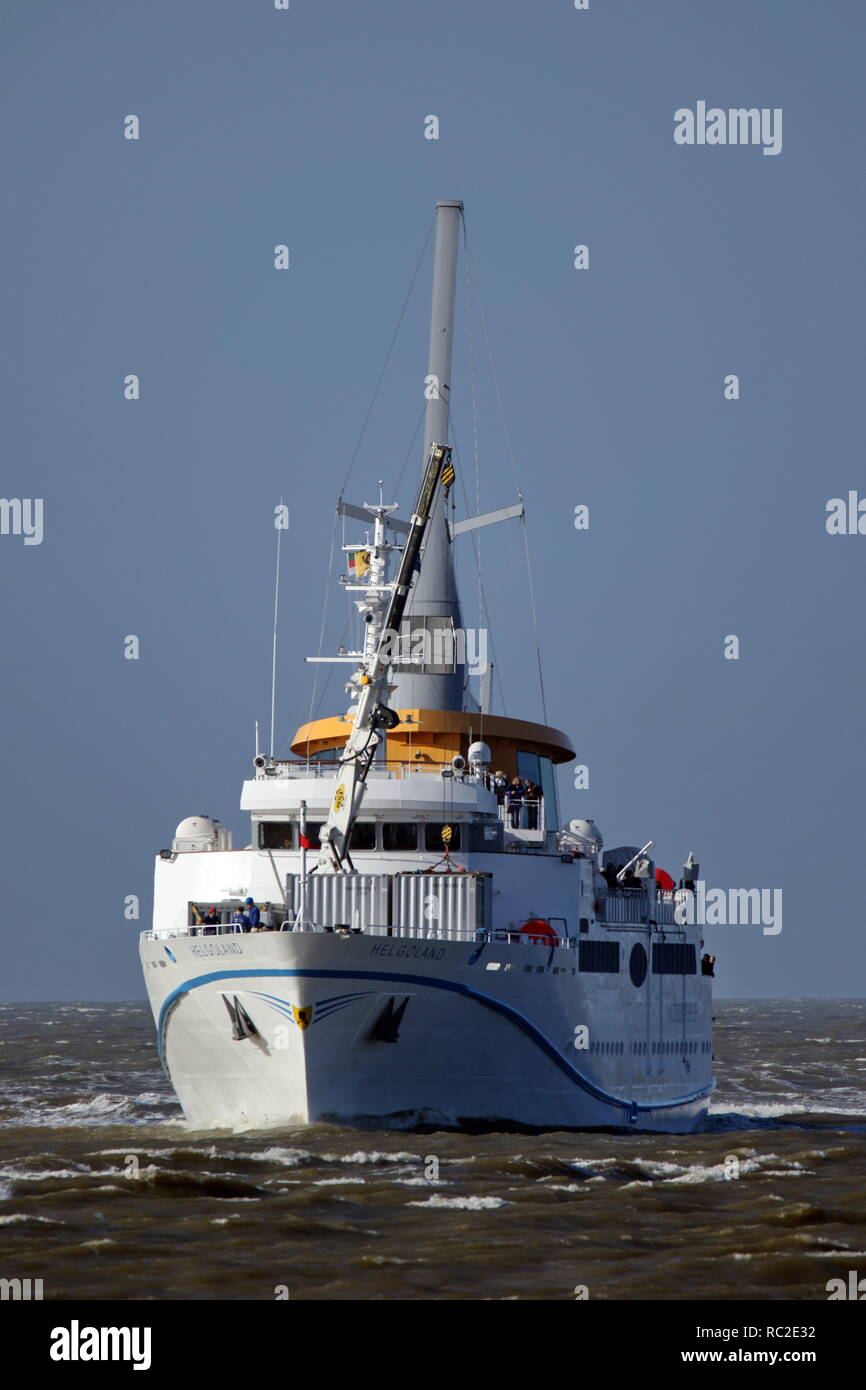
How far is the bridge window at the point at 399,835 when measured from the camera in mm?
40344

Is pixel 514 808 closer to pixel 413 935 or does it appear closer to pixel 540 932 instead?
pixel 540 932

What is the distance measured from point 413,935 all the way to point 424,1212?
9.21m

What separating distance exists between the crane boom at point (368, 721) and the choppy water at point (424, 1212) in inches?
242

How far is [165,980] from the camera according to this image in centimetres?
3850

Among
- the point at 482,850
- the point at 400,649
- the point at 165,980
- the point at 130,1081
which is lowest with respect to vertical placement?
the point at 130,1081

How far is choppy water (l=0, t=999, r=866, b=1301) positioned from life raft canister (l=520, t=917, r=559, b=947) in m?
3.94

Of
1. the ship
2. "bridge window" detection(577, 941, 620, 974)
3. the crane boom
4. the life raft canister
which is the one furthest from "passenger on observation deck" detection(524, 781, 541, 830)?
the crane boom

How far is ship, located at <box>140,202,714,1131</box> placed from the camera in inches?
1375

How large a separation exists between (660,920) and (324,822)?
12.1m

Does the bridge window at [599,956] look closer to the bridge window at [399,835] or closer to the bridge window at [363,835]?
the bridge window at [399,835]

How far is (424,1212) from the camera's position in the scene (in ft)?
91.9
